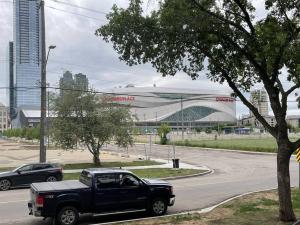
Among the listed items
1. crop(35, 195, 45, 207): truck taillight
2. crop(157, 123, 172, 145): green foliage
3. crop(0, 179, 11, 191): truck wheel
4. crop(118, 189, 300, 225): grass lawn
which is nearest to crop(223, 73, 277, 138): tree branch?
crop(118, 189, 300, 225): grass lawn

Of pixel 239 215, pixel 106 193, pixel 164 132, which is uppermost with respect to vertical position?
pixel 164 132

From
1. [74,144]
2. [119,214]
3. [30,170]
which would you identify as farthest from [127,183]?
[74,144]

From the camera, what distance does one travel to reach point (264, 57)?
445 inches

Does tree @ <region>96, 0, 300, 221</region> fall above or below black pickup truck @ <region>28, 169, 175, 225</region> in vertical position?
above

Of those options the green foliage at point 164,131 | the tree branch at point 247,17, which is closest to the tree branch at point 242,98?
the tree branch at point 247,17

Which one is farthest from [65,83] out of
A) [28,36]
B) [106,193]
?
[106,193]

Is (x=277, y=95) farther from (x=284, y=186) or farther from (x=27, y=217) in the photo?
(x=27, y=217)

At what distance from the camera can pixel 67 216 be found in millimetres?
12688

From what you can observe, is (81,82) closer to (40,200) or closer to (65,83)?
(65,83)

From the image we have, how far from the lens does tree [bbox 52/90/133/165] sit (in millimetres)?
33375

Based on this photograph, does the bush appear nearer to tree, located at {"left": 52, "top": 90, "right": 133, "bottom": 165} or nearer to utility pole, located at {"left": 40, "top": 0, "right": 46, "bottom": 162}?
tree, located at {"left": 52, "top": 90, "right": 133, "bottom": 165}

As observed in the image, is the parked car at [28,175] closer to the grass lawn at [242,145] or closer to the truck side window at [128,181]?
the truck side window at [128,181]

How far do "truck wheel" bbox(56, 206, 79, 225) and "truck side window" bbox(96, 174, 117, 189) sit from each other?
99cm

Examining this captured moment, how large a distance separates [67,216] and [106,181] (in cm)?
151
